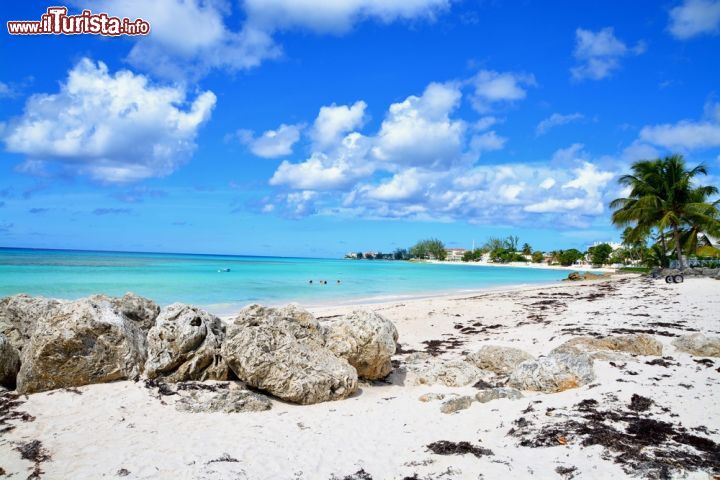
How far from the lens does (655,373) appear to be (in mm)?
7348

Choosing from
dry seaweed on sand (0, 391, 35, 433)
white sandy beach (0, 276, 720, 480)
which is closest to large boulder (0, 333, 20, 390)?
dry seaweed on sand (0, 391, 35, 433)

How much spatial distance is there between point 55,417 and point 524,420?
5895mm

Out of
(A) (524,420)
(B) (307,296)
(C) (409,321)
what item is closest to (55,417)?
(A) (524,420)

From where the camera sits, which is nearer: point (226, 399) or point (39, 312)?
point (226, 399)

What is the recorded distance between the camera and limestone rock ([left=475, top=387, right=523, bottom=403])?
6578 millimetres

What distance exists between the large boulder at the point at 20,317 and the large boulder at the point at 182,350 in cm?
218

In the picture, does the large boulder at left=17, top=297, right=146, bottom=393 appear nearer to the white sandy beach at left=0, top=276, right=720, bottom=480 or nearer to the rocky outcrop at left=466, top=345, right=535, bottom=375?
the white sandy beach at left=0, top=276, right=720, bottom=480

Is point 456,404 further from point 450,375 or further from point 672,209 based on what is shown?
point 672,209

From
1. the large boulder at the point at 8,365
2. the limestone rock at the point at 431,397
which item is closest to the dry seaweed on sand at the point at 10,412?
the large boulder at the point at 8,365

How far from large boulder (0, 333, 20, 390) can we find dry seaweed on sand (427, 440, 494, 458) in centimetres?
654

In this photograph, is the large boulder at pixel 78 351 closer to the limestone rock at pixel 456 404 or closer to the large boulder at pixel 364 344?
the large boulder at pixel 364 344

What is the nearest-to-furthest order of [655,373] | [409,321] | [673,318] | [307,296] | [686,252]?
[655,373], [673,318], [409,321], [307,296], [686,252]

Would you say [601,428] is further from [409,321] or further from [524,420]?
[409,321]

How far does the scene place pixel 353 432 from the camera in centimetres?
580
